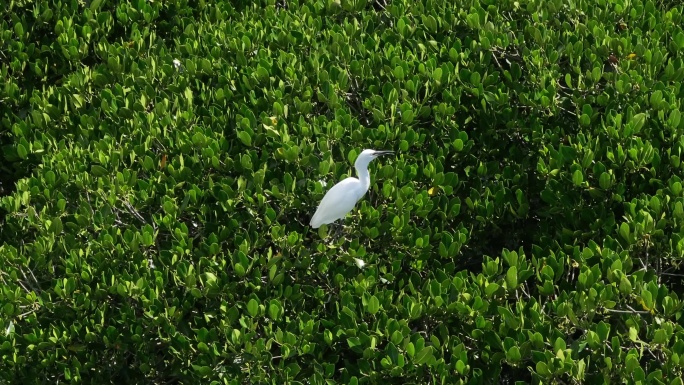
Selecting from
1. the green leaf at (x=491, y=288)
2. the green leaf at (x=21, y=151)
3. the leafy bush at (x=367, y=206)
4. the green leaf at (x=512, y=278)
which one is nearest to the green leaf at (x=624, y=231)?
the leafy bush at (x=367, y=206)

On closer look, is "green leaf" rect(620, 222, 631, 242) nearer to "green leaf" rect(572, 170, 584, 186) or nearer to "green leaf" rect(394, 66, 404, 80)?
"green leaf" rect(572, 170, 584, 186)

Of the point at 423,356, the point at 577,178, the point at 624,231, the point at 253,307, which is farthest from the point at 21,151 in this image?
the point at 624,231

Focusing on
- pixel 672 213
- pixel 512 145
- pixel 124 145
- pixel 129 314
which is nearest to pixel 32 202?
pixel 124 145

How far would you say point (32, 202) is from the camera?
602 cm

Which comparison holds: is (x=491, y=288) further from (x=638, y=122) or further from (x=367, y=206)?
(x=638, y=122)

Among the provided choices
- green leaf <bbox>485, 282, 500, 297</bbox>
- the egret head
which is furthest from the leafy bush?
the egret head

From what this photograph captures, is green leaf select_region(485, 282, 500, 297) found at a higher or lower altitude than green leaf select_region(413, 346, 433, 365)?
higher

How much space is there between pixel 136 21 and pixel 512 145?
129 inches

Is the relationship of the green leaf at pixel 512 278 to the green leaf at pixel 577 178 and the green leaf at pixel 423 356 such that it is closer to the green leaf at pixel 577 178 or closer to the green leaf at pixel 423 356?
the green leaf at pixel 423 356

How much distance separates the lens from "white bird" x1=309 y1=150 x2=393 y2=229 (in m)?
5.23

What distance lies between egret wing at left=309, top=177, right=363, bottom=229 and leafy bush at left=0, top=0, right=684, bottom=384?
0.60ft

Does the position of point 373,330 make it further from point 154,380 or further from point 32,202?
point 32,202

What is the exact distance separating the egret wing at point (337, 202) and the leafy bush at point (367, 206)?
0.60 ft

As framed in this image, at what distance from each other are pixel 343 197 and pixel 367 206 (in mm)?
326
